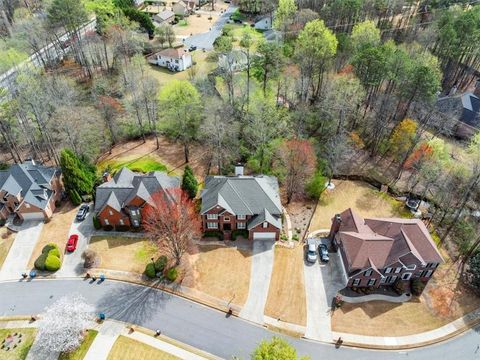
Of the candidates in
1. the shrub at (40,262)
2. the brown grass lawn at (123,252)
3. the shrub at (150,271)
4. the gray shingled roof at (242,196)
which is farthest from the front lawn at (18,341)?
the gray shingled roof at (242,196)

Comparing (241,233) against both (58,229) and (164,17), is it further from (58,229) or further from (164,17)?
(164,17)

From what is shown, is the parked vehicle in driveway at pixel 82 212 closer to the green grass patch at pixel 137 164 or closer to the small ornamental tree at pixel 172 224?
the green grass patch at pixel 137 164

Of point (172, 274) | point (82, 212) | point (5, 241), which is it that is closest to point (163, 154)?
point (82, 212)

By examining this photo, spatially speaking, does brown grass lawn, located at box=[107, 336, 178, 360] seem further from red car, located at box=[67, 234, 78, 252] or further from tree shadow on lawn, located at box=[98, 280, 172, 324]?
red car, located at box=[67, 234, 78, 252]

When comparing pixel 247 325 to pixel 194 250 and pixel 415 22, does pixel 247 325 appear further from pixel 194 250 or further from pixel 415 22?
pixel 415 22

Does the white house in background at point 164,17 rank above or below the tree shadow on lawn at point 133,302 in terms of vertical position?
above

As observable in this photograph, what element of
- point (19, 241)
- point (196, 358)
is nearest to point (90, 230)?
point (19, 241)

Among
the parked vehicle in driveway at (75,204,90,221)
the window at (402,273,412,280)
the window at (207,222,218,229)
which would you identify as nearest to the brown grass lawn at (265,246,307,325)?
the window at (207,222,218,229)
